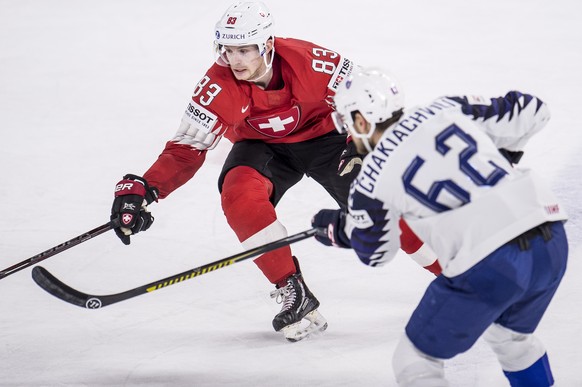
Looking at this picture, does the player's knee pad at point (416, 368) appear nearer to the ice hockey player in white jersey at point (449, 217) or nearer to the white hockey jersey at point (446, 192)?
the ice hockey player in white jersey at point (449, 217)

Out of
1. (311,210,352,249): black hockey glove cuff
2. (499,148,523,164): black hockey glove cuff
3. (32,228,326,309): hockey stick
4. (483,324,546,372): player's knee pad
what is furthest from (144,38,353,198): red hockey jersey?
(483,324,546,372): player's knee pad

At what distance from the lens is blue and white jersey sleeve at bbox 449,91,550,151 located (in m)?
2.71

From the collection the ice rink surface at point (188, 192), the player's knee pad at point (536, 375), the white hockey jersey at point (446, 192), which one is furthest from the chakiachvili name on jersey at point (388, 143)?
the ice rink surface at point (188, 192)

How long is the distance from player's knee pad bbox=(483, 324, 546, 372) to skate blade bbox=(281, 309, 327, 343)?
2.95 ft

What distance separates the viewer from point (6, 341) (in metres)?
3.47

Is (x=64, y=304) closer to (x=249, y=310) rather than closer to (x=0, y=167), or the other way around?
(x=249, y=310)

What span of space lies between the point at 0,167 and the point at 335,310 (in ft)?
7.70

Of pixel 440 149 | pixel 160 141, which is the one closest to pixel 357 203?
pixel 440 149

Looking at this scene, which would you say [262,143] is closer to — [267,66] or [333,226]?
[267,66]

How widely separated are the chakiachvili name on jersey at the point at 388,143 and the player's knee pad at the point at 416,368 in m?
0.47

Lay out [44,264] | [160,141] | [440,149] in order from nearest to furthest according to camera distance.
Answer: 1. [440,149]
2. [44,264]
3. [160,141]

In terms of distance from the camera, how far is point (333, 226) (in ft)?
9.19

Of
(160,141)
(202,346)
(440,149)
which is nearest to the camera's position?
(440,149)

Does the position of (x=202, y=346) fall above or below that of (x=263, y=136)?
below
